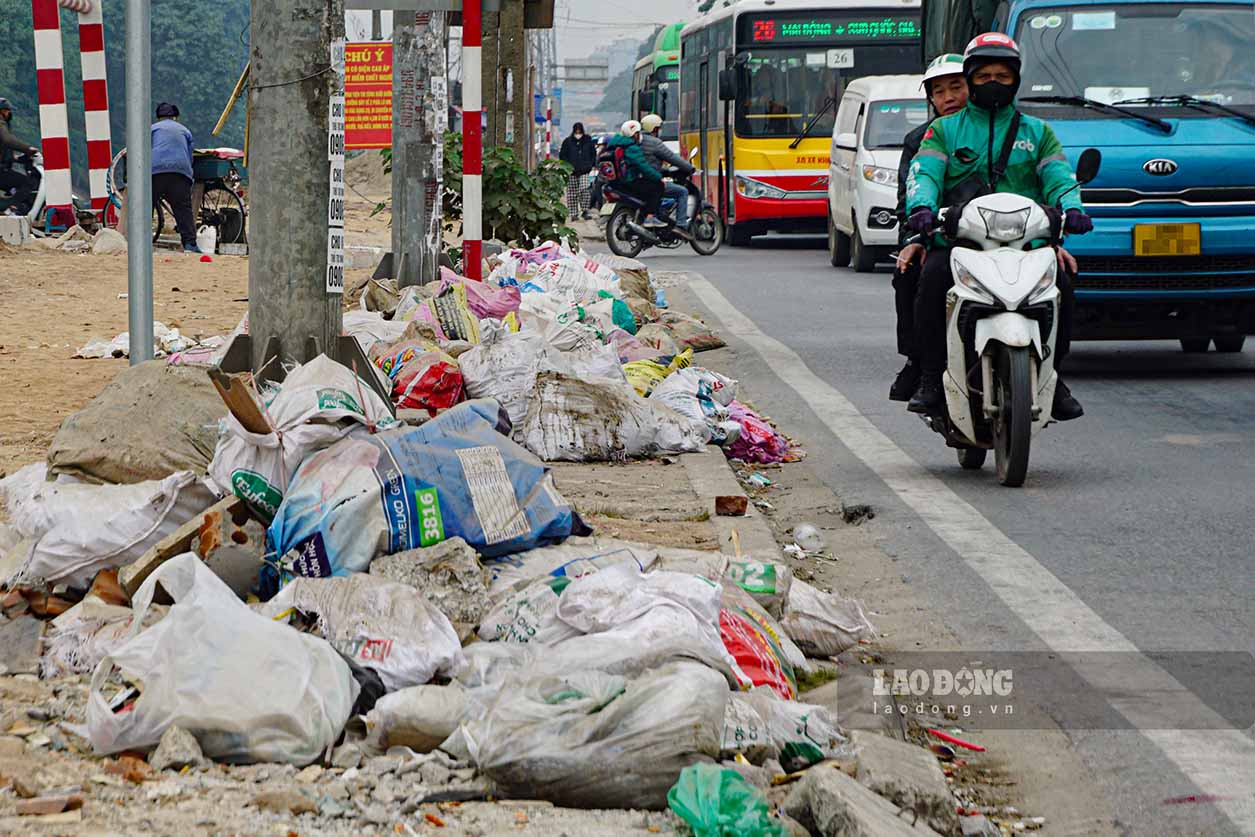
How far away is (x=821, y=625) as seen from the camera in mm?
4914

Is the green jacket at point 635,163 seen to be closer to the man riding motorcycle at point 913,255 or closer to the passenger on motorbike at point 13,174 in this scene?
the passenger on motorbike at point 13,174

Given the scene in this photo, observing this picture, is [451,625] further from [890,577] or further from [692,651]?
[890,577]

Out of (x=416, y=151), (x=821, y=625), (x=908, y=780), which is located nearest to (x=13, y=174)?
(x=416, y=151)

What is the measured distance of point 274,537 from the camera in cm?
494

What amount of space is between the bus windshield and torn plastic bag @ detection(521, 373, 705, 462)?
17191mm

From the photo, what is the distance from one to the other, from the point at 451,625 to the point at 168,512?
114 cm

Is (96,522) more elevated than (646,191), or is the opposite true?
(96,522)

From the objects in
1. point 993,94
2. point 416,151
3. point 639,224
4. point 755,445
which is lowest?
point 639,224

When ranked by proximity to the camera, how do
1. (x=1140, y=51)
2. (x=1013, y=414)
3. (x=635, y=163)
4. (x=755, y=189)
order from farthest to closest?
(x=755, y=189) < (x=635, y=163) < (x=1140, y=51) < (x=1013, y=414)

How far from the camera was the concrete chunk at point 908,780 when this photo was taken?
3.56m

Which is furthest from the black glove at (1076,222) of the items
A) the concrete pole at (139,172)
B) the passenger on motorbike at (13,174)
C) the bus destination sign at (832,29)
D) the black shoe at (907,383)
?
the bus destination sign at (832,29)

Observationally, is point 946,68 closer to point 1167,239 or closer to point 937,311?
point 937,311

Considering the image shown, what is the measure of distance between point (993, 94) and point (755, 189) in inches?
684

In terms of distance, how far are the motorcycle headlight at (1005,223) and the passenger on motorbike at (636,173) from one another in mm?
15397
